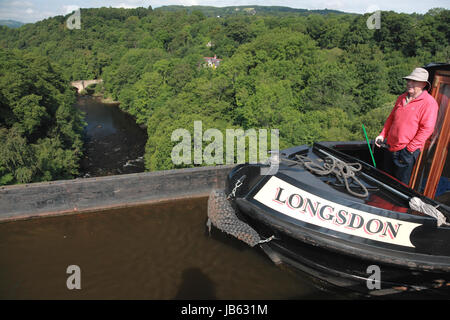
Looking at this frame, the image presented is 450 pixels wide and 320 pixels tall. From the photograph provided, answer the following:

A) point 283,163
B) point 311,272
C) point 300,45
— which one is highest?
point 300,45

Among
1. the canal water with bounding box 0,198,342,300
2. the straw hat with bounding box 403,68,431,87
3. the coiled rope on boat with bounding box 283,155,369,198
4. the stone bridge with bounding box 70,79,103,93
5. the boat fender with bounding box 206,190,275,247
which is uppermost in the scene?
the stone bridge with bounding box 70,79,103,93

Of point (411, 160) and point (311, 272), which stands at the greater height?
point (411, 160)

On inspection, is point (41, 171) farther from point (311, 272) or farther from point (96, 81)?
point (96, 81)

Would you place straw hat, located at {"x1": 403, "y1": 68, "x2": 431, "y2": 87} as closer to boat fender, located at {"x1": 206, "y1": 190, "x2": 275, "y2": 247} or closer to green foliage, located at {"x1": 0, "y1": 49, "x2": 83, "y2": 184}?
boat fender, located at {"x1": 206, "y1": 190, "x2": 275, "y2": 247}

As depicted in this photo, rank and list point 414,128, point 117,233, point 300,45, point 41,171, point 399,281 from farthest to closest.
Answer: point 300,45
point 41,171
point 117,233
point 414,128
point 399,281

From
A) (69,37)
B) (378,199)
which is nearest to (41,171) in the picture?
(378,199)

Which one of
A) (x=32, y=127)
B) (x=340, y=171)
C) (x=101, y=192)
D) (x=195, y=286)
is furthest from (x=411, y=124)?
(x=32, y=127)

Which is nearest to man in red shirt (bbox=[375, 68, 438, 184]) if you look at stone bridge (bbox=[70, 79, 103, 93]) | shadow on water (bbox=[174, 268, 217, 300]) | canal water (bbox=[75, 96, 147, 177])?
shadow on water (bbox=[174, 268, 217, 300])
